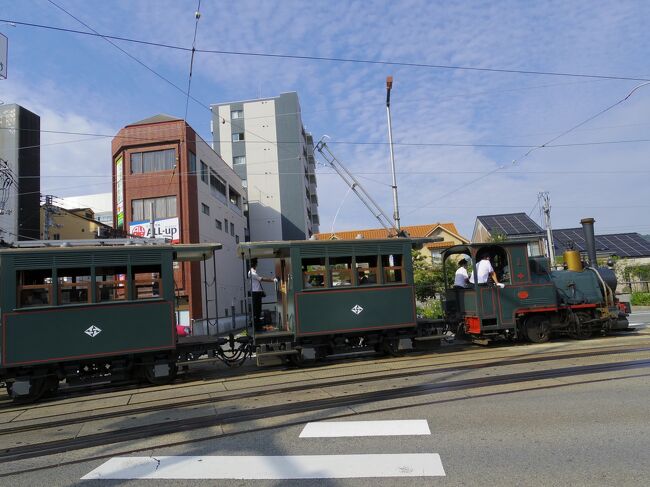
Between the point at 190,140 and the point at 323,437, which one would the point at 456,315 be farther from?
the point at 190,140

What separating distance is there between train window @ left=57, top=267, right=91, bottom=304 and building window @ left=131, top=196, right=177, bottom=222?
18.3 meters

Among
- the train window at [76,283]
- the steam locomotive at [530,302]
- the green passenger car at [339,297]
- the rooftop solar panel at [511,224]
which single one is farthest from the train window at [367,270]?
the rooftop solar panel at [511,224]

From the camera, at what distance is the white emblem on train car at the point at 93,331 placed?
29.6 ft

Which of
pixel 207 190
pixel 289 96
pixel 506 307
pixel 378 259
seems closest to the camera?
pixel 378 259

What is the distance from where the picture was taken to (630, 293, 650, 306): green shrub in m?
25.5

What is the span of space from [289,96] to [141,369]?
1756 inches

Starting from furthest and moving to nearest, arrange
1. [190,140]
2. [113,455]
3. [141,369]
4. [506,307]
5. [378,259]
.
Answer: [190,140], [506,307], [378,259], [141,369], [113,455]

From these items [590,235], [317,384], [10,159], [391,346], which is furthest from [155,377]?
[10,159]

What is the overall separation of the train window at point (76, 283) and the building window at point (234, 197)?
28775 mm

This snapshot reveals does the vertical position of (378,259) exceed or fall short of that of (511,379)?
it exceeds it

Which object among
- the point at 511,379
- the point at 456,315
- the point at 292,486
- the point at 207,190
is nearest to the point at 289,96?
the point at 207,190

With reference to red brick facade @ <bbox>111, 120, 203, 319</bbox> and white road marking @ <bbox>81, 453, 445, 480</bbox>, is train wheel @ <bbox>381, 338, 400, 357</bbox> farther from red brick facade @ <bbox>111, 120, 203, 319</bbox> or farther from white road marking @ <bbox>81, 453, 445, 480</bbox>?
red brick facade @ <bbox>111, 120, 203, 319</bbox>

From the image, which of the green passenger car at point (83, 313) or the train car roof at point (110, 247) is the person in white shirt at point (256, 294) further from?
the green passenger car at point (83, 313)

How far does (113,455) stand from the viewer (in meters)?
5.11
